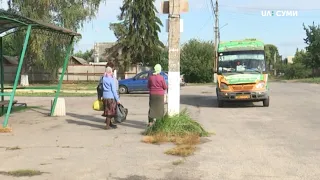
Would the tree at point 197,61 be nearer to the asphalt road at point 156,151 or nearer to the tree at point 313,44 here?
the tree at point 313,44

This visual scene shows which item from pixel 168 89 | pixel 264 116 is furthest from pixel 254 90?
pixel 168 89

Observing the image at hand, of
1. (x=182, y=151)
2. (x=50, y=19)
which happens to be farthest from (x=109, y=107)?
(x=50, y=19)

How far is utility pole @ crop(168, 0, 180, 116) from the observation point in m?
11.1

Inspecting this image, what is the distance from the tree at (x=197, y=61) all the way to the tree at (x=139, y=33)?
330 centimetres

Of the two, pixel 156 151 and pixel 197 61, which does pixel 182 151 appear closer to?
pixel 156 151

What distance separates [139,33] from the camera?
4903 cm

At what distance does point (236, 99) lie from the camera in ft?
59.6

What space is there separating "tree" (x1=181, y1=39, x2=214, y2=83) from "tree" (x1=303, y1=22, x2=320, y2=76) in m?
17.8

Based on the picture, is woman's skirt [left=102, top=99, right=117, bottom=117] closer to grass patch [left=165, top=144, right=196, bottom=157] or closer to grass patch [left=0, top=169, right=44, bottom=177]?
grass patch [left=165, top=144, right=196, bottom=157]

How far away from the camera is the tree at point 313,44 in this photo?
59938 millimetres

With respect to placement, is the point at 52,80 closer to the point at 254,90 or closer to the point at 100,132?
the point at 254,90

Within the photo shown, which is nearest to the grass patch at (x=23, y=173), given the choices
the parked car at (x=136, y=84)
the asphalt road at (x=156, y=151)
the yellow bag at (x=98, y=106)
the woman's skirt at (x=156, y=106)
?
the asphalt road at (x=156, y=151)

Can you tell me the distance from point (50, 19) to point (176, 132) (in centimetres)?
2684

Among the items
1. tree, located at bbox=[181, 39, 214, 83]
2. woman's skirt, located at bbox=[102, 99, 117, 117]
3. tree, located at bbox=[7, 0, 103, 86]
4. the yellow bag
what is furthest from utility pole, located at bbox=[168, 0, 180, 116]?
tree, located at bbox=[181, 39, 214, 83]
